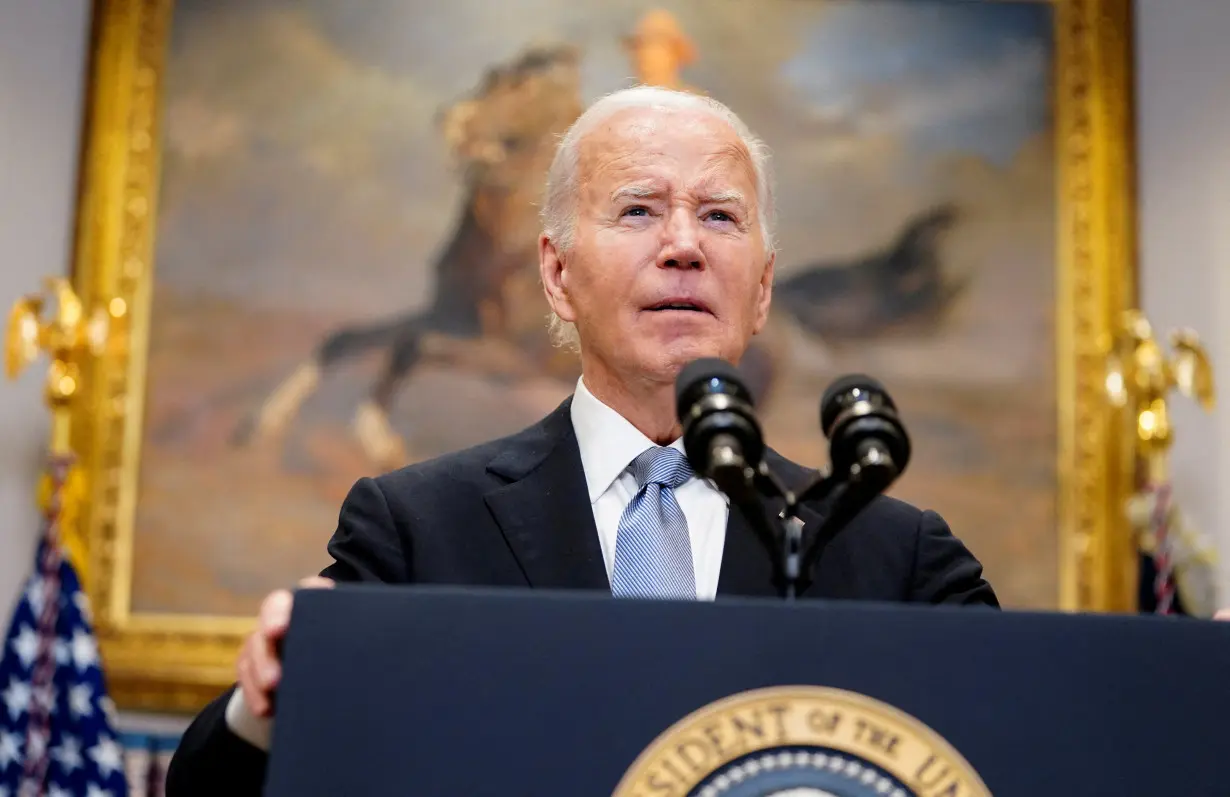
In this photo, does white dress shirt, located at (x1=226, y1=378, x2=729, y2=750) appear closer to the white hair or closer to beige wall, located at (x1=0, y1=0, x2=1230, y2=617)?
the white hair

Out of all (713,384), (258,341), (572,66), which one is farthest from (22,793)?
(713,384)

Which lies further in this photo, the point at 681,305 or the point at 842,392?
the point at 681,305

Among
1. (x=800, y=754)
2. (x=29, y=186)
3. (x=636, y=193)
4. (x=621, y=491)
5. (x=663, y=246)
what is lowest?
(x=800, y=754)

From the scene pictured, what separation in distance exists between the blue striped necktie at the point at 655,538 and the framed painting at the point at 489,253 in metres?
3.92

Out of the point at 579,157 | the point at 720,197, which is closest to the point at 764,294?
the point at 720,197

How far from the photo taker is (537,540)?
2299mm

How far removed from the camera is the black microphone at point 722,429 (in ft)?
5.47

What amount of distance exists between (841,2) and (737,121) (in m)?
4.43

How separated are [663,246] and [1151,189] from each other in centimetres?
485

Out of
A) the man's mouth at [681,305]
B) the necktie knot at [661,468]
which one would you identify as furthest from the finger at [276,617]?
the man's mouth at [681,305]

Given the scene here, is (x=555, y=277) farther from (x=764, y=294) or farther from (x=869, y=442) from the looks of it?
(x=869, y=442)

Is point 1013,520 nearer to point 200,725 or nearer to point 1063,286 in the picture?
point 1063,286

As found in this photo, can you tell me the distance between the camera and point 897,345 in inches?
258

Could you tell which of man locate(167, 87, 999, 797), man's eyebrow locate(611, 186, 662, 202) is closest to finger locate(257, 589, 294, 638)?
man locate(167, 87, 999, 797)
